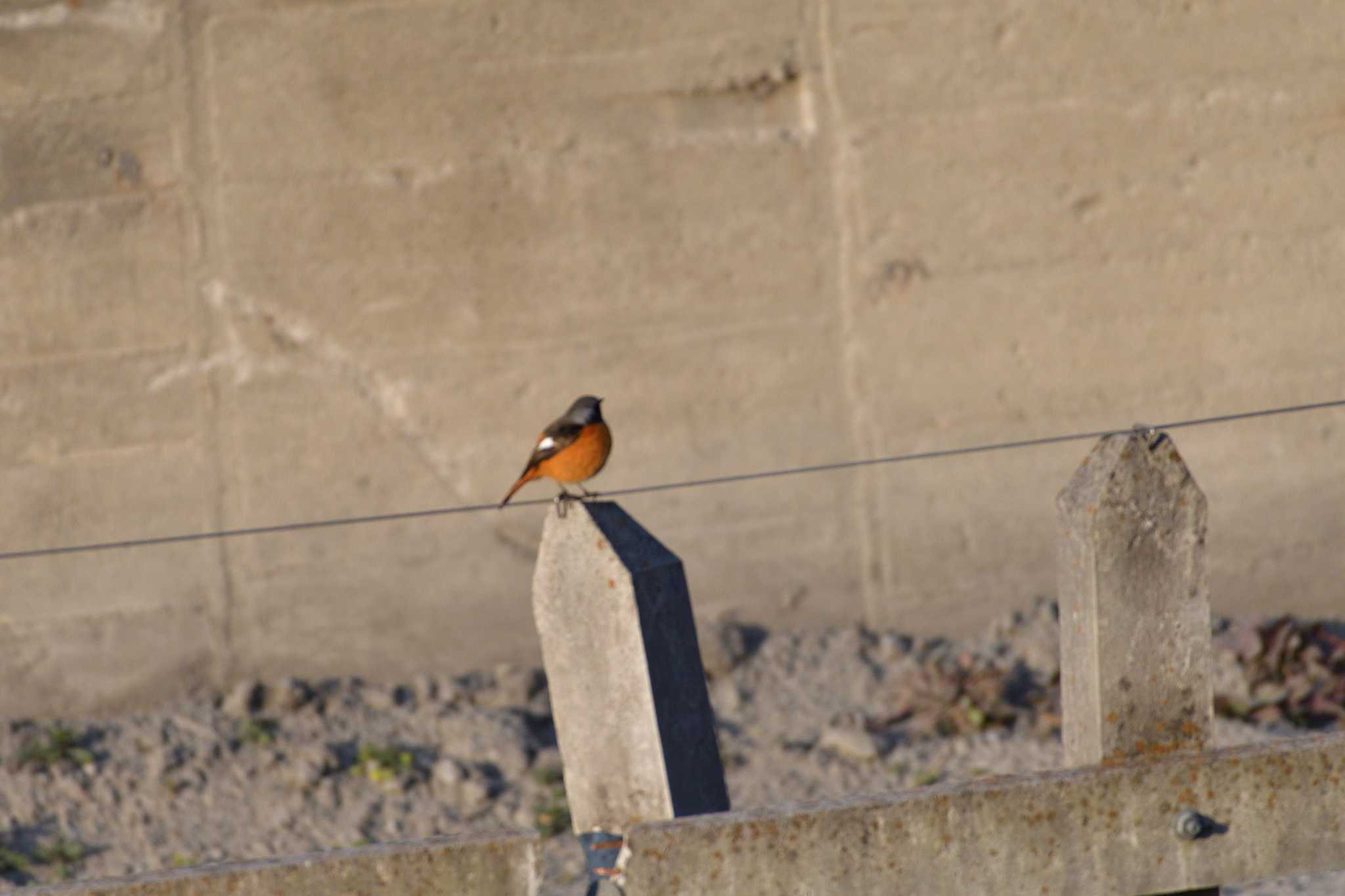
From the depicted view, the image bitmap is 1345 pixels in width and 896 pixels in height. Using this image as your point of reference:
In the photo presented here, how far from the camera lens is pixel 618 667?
9.53 feet

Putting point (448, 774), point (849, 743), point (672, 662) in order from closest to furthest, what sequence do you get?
point (672, 662) < point (448, 774) < point (849, 743)

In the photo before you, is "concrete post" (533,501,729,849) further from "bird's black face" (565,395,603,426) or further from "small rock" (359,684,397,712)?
"small rock" (359,684,397,712)

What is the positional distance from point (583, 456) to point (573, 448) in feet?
0.11

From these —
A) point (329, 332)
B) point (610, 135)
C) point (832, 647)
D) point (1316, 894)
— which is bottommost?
point (1316, 894)

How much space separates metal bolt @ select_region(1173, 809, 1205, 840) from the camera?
296 cm

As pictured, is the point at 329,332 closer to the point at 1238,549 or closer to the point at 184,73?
the point at 184,73

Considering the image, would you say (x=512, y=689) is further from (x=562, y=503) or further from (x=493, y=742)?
(x=562, y=503)

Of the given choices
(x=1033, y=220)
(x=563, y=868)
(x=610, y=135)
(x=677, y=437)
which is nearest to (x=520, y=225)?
(x=610, y=135)

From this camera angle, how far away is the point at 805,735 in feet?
20.4

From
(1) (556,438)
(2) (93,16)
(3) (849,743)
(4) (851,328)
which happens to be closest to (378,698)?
(3) (849,743)

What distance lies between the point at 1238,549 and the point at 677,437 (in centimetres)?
233

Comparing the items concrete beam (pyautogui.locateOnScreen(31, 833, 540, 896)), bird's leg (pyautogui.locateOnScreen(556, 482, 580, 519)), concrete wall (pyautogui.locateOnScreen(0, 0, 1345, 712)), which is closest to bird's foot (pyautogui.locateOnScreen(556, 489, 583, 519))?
bird's leg (pyautogui.locateOnScreen(556, 482, 580, 519))

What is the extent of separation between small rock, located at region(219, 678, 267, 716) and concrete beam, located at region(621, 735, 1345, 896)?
3787 mm

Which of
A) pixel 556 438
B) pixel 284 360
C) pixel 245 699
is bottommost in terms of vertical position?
pixel 245 699
